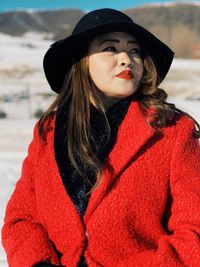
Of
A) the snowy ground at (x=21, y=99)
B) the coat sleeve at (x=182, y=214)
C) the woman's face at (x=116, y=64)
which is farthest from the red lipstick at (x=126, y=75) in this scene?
the snowy ground at (x=21, y=99)

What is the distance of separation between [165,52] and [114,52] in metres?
0.19

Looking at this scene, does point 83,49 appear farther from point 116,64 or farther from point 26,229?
point 26,229

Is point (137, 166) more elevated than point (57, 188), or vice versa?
point (137, 166)

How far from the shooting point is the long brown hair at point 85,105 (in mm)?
1821

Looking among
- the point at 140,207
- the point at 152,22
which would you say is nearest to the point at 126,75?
the point at 140,207

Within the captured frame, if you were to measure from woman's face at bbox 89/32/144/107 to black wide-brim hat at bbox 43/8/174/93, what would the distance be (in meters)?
0.03

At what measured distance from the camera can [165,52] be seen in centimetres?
194

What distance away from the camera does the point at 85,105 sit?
1.94 meters

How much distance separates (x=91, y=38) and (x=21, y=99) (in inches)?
528

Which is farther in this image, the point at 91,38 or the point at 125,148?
the point at 91,38

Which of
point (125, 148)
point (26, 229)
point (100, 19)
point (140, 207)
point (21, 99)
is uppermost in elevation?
point (100, 19)

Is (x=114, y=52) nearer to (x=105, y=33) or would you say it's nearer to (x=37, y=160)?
(x=105, y=33)

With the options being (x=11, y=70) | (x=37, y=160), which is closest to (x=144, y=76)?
(x=37, y=160)

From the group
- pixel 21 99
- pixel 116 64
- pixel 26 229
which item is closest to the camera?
pixel 116 64
